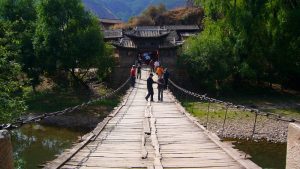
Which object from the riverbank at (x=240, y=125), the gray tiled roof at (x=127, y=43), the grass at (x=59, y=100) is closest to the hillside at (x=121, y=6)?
the gray tiled roof at (x=127, y=43)

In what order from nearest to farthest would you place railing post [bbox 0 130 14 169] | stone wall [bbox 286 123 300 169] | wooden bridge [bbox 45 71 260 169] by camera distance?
railing post [bbox 0 130 14 169] → stone wall [bbox 286 123 300 169] → wooden bridge [bbox 45 71 260 169]

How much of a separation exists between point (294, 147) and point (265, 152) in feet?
51.1

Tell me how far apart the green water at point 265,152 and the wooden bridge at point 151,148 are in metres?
5.37

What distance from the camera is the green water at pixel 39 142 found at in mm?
18956

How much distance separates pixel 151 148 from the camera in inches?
352

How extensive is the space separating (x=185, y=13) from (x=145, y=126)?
5948cm

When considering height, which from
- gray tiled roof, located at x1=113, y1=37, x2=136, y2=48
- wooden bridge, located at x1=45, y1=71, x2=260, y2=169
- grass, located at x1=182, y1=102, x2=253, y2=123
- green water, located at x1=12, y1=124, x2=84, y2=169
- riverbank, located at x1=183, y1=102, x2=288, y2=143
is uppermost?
gray tiled roof, located at x1=113, y1=37, x2=136, y2=48

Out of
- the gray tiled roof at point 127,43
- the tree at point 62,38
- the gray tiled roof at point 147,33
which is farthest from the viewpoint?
the gray tiled roof at point 147,33

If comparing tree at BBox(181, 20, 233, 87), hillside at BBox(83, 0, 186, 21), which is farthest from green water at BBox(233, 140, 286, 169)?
hillside at BBox(83, 0, 186, 21)

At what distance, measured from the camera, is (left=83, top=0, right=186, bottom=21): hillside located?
5987 inches

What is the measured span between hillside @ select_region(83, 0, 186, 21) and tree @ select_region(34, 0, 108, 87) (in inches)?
4623

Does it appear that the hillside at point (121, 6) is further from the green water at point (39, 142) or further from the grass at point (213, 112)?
the green water at point (39, 142)

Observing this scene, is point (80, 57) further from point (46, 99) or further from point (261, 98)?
point (261, 98)

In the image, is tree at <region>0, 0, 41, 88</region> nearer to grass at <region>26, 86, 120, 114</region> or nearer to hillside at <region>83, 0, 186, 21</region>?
grass at <region>26, 86, 120, 114</region>
